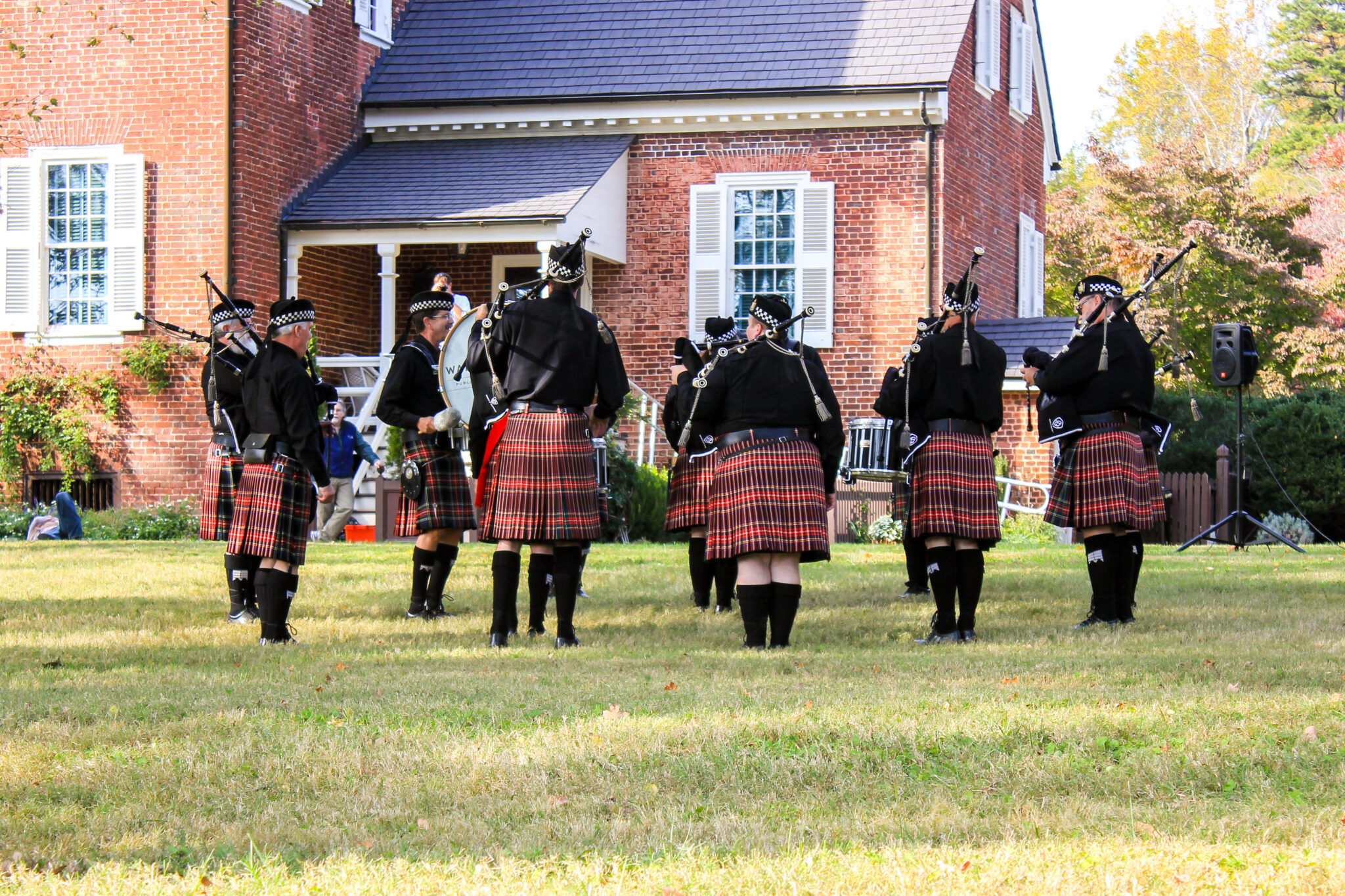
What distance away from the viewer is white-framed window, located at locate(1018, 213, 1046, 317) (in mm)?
24531

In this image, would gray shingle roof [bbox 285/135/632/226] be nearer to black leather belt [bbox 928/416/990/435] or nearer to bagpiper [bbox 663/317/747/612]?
bagpiper [bbox 663/317/747/612]

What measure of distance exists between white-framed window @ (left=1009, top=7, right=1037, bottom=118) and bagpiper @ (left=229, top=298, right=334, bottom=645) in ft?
56.2

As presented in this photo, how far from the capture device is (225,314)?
995 centimetres

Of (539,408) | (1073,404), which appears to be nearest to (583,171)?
(1073,404)

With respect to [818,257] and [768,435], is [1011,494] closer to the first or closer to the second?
[818,257]

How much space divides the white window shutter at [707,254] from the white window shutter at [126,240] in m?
6.66

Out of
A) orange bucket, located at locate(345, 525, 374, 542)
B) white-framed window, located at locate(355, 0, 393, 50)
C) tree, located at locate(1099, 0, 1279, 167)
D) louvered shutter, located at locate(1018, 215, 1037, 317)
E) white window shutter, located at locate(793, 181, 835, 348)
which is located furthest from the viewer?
tree, located at locate(1099, 0, 1279, 167)

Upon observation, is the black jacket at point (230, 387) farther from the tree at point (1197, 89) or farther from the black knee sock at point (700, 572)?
the tree at point (1197, 89)

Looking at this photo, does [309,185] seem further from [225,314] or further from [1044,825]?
[1044,825]

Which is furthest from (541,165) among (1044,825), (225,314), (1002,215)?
(1044,825)

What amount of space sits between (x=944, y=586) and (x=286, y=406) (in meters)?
3.60

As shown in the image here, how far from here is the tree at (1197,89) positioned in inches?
1746

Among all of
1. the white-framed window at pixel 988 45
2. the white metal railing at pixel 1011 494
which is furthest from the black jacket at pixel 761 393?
the white-framed window at pixel 988 45

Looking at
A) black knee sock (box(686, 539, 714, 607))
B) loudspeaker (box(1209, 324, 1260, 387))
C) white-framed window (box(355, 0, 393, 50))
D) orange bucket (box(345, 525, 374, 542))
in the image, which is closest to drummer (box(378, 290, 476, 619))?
black knee sock (box(686, 539, 714, 607))
